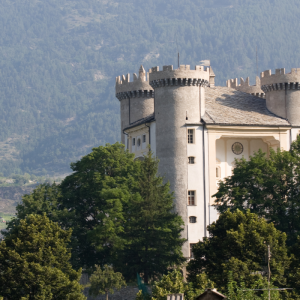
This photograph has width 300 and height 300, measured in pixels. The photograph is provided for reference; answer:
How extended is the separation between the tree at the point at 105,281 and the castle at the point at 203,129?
11.5 meters

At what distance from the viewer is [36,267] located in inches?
1887

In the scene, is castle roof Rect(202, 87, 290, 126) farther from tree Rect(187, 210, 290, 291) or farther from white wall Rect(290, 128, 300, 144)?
tree Rect(187, 210, 290, 291)

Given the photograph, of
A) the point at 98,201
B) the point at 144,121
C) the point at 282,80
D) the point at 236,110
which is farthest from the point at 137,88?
the point at 98,201

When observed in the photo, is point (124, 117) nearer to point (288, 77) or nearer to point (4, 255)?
point (288, 77)

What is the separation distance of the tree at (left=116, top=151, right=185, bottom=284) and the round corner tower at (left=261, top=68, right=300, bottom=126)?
18652mm

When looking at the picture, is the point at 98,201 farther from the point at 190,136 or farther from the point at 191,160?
the point at 190,136

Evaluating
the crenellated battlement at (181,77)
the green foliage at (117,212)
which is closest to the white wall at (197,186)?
the green foliage at (117,212)

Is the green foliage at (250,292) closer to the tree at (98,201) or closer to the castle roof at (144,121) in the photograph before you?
the tree at (98,201)

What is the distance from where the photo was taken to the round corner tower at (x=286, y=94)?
77750 millimetres

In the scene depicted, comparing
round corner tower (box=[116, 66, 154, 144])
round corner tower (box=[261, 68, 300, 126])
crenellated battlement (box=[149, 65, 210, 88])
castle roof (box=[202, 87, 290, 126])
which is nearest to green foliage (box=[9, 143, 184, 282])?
crenellated battlement (box=[149, 65, 210, 88])

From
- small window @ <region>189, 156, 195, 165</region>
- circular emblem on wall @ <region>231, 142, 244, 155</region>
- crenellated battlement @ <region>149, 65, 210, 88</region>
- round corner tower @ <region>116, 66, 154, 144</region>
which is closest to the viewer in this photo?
small window @ <region>189, 156, 195, 165</region>

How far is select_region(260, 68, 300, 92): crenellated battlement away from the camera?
255 feet

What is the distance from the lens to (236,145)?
262ft

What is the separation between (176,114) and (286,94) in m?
13.2
